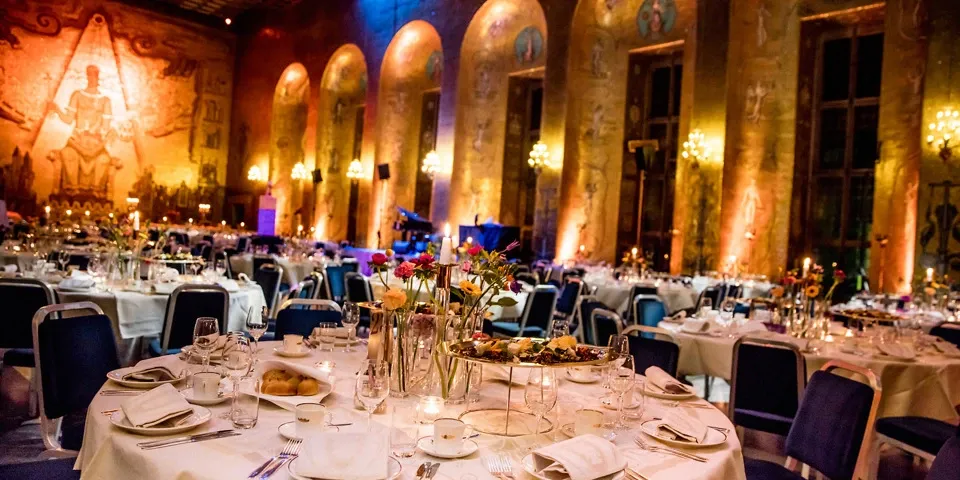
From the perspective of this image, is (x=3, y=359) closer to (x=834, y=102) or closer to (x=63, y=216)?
(x=834, y=102)

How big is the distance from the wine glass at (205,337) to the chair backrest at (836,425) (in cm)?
205

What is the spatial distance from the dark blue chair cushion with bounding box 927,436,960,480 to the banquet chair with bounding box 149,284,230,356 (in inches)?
137

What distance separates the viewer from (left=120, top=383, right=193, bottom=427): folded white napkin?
1.67 m

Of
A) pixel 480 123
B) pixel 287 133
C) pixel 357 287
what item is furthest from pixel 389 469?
pixel 287 133

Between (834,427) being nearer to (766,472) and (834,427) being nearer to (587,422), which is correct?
(766,472)

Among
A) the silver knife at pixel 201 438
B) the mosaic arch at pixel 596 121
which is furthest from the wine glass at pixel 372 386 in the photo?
the mosaic arch at pixel 596 121

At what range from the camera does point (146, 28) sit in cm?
2075

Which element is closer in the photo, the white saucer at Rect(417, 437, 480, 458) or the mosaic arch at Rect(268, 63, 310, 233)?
the white saucer at Rect(417, 437, 480, 458)

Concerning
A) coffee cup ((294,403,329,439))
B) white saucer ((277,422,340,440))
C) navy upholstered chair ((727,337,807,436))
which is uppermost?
coffee cup ((294,403,329,439))

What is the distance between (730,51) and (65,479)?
11.6 metres

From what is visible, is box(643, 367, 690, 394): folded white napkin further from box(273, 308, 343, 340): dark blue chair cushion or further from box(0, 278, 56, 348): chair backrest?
box(0, 278, 56, 348): chair backrest

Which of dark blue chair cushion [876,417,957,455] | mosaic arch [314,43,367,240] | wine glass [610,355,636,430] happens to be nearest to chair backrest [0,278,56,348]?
wine glass [610,355,636,430]

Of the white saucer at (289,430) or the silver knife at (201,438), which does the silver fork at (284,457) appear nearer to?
the white saucer at (289,430)

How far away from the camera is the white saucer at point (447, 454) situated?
5.25ft
